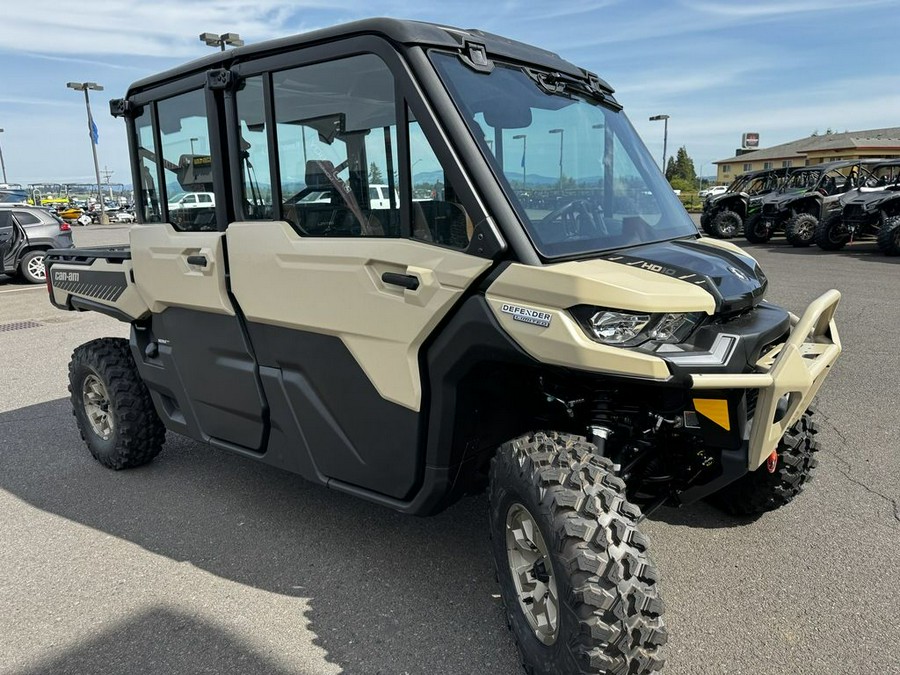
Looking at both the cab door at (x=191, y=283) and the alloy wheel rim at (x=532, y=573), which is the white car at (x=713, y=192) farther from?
the alloy wheel rim at (x=532, y=573)

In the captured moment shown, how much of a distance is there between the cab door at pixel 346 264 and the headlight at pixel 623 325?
398 millimetres

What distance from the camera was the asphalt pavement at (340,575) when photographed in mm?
2633

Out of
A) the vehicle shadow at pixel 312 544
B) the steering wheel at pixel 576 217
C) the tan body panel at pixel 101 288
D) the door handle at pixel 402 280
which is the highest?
the steering wheel at pixel 576 217

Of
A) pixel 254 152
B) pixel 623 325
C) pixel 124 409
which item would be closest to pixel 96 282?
pixel 124 409

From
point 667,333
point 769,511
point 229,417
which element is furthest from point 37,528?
point 769,511

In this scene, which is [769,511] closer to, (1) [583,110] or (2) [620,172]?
(2) [620,172]

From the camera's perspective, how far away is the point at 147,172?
378 centimetres

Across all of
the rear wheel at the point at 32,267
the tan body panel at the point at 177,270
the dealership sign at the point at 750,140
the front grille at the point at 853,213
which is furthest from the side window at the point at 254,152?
the dealership sign at the point at 750,140

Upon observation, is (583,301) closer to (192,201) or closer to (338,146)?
(338,146)

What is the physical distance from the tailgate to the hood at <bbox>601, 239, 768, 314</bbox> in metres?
2.86

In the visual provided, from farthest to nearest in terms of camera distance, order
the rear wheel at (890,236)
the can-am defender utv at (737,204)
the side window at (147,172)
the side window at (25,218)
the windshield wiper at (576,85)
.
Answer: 1. the can-am defender utv at (737,204)
2. the rear wheel at (890,236)
3. the side window at (25,218)
4. the side window at (147,172)
5. the windshield wiper at (576,85)

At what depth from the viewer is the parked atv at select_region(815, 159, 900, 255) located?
48.2 ft

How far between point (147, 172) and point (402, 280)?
2.08 metres

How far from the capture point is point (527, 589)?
256 centimetres
